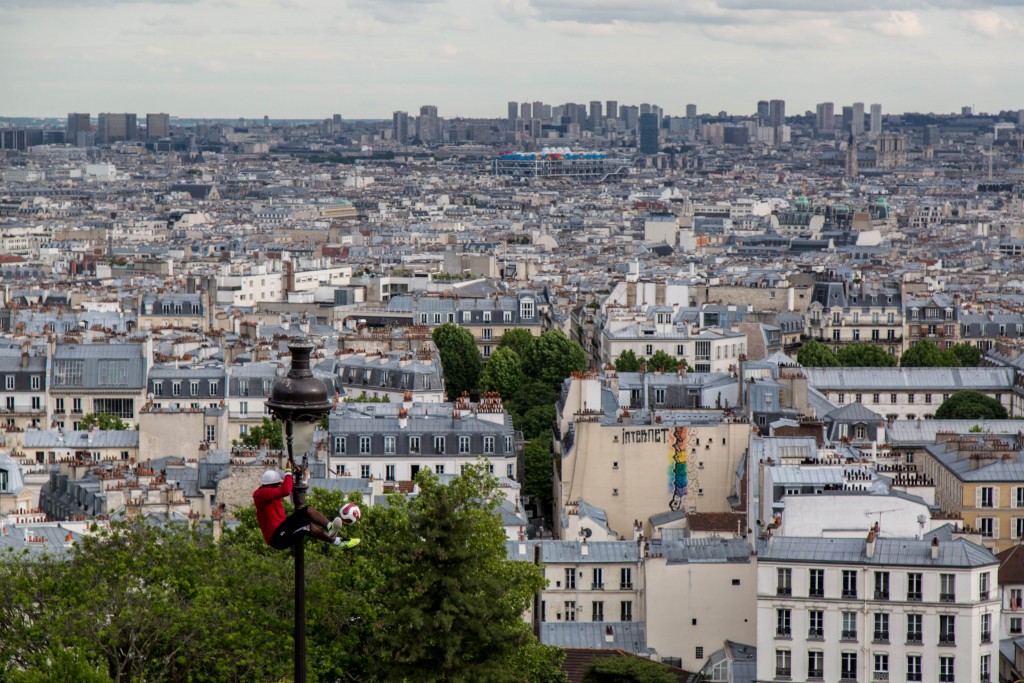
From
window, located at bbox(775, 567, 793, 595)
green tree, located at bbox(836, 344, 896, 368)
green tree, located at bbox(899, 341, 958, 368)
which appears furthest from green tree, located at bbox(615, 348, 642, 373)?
window, located at bbox(775, 567, 793, 595)

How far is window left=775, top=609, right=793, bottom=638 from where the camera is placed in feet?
99.6

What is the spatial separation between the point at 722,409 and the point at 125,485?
1475cm

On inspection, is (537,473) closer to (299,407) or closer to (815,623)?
(815,623)

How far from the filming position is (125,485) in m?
36.5

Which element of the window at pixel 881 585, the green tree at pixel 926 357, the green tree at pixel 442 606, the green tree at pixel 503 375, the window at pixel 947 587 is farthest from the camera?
the green tree at pixel 926 357

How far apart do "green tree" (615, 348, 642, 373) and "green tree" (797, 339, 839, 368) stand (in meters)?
6.17

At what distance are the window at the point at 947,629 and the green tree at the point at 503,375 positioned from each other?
31097mm

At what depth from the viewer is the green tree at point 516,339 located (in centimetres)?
6881

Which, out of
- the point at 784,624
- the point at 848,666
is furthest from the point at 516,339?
the point at 848,666

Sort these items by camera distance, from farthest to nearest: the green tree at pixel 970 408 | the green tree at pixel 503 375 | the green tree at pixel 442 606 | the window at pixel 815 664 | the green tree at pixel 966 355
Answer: the green tree at pixel 966 355 → the green tree at pixel 503 375 → the green tree at pixel 970 408 → the window at pixel 815 664 → the green tree at pixel 442 606

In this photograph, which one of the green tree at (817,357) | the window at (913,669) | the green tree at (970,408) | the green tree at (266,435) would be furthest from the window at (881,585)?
the green tree at (817,357)

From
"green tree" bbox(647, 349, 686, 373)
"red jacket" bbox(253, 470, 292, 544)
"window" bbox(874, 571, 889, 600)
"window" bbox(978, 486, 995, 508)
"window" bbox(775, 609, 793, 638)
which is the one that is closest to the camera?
"red jacket" bbox(253, 470, 292, 544)

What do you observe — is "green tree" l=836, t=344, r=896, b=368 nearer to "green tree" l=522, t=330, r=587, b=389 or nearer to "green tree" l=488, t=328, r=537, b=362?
"green tree" l=522, t=330, r=587, b=389

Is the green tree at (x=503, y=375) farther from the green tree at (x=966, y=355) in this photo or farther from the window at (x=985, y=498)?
the window at (x=985, y=498)
